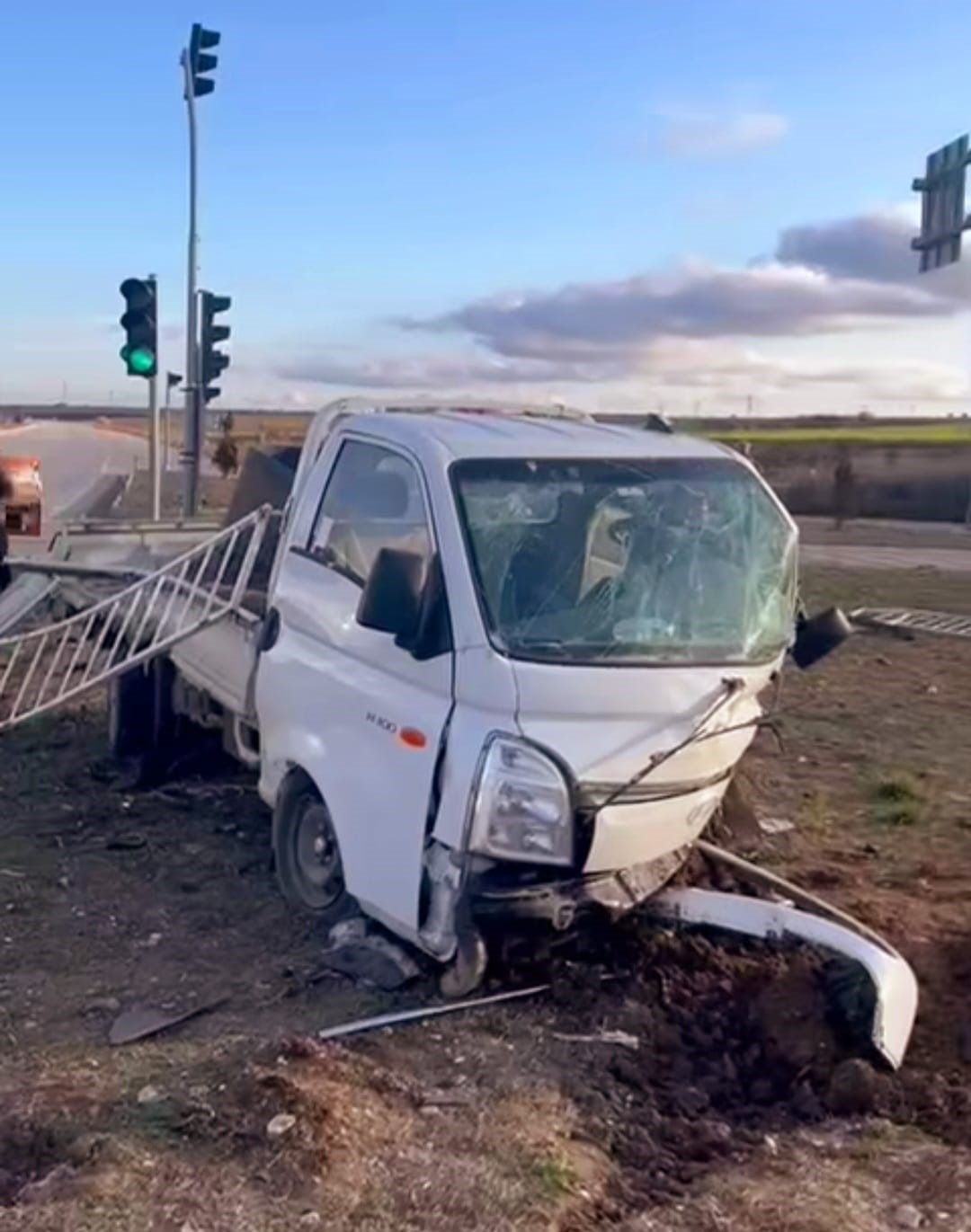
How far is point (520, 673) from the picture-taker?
533 centimetres

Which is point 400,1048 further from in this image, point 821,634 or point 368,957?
point 821,634

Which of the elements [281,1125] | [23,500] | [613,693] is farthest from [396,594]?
[23,500]

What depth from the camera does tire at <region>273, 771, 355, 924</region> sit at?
6352 mm

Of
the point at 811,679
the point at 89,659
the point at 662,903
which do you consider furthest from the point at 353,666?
the point at 811,679

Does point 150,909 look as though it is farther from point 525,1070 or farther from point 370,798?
point 525,1070

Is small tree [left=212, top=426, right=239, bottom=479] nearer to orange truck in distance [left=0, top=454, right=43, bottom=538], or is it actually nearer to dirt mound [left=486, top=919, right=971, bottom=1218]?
orange truck in distance [left=0, top=454, right=43, bottom=538]

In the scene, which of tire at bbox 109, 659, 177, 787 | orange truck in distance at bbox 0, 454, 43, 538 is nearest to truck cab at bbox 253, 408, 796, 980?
tire at bbox 109, 659, 177, 787

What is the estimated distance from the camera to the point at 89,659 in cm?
892

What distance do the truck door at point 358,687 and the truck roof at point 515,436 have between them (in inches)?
4.7

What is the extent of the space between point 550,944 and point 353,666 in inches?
51.8

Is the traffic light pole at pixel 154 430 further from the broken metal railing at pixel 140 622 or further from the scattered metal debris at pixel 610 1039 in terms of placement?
the scattered metal debris at pixel 610 1039

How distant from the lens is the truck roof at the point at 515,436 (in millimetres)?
6102

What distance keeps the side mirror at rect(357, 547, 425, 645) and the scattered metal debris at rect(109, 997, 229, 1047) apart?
154 centimetres

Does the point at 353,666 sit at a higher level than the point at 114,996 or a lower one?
higher
